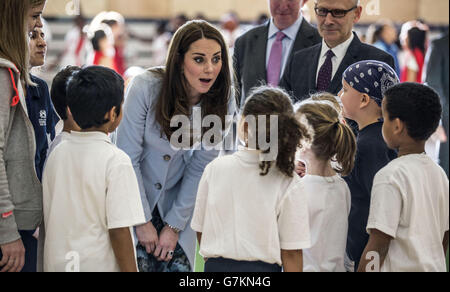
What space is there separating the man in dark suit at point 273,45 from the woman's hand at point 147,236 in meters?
1.08

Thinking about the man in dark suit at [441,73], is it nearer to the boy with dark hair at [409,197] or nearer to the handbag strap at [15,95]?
the boy with dark hair at [409,197]

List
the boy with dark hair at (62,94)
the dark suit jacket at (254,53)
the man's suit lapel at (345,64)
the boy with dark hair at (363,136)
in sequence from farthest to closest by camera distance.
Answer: the dark suit jacket at (254,53), the man's suit lapel at (345,64), the boy with dark hair at (62,94), the boy with dark hair at (363,136)

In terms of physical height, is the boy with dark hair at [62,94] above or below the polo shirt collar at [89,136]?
above

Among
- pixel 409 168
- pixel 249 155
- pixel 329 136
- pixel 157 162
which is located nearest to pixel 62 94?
pixel 157 162

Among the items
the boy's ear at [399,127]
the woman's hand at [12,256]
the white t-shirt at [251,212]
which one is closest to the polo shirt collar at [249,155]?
the white t-shirt at [251,212]

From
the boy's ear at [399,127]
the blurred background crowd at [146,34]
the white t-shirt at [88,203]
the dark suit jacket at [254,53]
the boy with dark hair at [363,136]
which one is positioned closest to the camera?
the white t-shirt at [88,203]

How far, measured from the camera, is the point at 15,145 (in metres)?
1.78

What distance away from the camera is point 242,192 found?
5.61 ft

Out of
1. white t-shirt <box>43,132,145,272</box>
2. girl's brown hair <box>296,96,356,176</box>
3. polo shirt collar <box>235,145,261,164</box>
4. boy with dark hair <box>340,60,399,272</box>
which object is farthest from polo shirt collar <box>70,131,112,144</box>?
boy with dark hair <box>340,60,399,272</box>

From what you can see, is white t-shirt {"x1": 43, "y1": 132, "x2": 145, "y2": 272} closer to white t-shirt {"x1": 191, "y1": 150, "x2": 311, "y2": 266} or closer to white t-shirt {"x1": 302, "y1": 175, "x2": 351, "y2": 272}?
white t-shirt {"x1": 191, "y1": 150, "x2": 311, "y2": 266}

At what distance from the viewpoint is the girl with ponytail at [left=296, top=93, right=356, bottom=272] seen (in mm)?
1816

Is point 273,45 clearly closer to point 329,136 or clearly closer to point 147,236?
point 329,136

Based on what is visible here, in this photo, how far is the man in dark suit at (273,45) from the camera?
9.74 feet

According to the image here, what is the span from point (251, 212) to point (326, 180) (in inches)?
12.3
